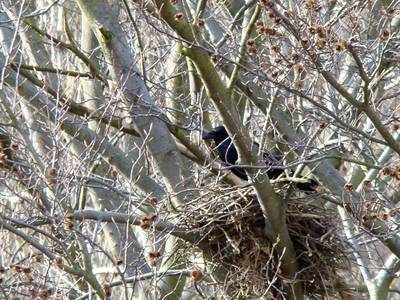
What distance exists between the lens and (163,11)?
527 cm

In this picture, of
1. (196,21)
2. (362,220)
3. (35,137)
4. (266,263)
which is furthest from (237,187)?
(35,137)

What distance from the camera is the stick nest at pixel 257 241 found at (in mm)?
6254

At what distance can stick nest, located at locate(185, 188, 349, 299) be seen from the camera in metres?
6.25

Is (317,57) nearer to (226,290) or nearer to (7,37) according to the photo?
(226,290)

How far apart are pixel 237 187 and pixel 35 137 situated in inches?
108

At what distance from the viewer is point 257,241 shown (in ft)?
20.7

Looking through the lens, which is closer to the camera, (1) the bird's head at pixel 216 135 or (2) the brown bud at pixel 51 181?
(2) the brown bud at pixel 51 181

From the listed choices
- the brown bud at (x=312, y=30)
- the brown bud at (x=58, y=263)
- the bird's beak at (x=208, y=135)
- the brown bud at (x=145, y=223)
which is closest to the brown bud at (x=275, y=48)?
the brown bud at (x=312, y=30)

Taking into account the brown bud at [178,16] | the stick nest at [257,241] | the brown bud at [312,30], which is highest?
the brown bud at [178,16]

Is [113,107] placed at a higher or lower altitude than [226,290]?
higher

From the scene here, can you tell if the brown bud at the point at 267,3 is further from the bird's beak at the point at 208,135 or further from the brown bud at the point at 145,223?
the bird's beak at the point at 208,135

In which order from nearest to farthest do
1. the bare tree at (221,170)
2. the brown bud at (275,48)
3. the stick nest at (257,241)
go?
the brown bud at (275,48), the bare tree at (221,170), the stick nest at (257,241)

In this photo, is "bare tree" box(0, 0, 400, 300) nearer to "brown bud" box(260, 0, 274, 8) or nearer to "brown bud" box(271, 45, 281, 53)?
"brown bud" box(271, 45, 281, 53)

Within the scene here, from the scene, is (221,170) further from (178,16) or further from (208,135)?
(208,135)
